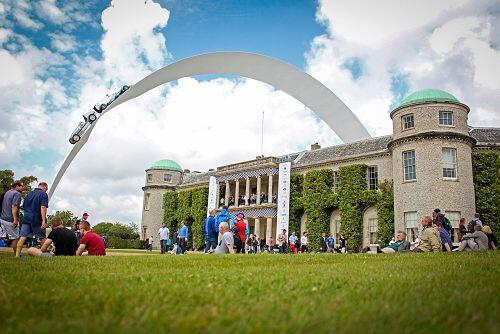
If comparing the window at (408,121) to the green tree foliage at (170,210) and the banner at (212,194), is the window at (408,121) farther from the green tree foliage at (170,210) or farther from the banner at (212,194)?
the green tree foliage at (170,210)

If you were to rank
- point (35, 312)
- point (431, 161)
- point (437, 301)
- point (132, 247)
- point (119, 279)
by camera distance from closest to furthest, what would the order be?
point (35, 312)
point (437, 301)
point (119, 279)
point (431, 161)
point (132, 247)

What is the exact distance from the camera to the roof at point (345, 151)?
1160 inches

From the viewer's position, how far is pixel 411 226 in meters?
24.7

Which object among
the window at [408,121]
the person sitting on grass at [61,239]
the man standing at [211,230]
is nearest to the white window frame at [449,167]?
the window at [408,121]

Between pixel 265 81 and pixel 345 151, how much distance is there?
967cm

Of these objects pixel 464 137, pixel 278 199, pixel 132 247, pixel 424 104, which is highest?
pixel 424 104

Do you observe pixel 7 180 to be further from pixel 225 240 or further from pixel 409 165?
pixel 409 165

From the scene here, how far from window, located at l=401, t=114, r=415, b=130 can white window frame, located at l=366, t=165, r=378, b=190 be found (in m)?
3.84

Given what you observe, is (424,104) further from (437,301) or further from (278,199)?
(437,301)

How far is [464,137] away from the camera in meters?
24.8

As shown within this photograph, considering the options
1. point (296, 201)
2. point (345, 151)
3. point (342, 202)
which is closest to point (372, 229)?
point (342, 202)

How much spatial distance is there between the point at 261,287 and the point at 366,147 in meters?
27.8

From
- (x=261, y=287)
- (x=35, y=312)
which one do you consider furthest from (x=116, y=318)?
(x=261, y=287)

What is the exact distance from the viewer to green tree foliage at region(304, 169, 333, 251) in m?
30.5
